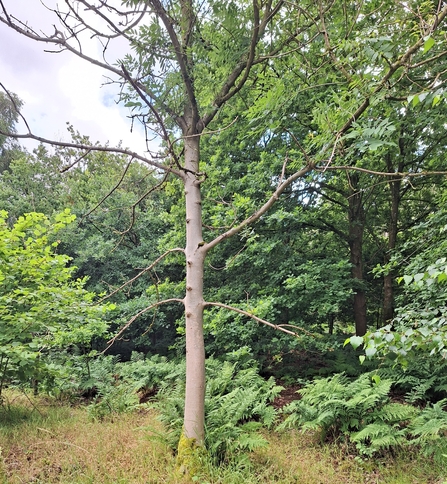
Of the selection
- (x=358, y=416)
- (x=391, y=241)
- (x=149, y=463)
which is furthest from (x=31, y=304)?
(x=391, y=241)

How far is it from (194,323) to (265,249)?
3081 millimetres

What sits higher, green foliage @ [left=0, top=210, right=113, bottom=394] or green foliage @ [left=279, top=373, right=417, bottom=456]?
green foliage @ [left=0, top=210, right=113, bottom=394]

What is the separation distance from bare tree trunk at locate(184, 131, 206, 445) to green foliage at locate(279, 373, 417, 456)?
1649mm

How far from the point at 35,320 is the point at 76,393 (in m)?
2.69

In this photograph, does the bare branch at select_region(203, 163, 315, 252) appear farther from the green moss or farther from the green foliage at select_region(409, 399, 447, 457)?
the green foliage at select_region(409, 399, 447, 457)

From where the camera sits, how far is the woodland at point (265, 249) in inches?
96.4

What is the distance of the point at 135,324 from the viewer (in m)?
10.0

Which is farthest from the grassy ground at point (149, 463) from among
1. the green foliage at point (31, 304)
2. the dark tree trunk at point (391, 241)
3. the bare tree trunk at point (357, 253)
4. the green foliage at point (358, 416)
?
the dark tree trunk at point (391, 241)

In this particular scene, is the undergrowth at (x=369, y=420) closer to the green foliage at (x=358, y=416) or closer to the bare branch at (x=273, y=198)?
the green foliage at (x=358, y=416)

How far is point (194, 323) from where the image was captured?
2.81 m

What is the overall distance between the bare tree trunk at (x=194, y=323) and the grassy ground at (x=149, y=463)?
404 mm

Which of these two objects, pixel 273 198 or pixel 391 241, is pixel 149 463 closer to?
pixel 273 198

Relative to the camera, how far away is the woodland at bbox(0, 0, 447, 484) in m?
2.45

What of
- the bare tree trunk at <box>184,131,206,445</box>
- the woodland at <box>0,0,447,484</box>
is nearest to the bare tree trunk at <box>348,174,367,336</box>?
the woodland at <box>0,0,447,484</box>
